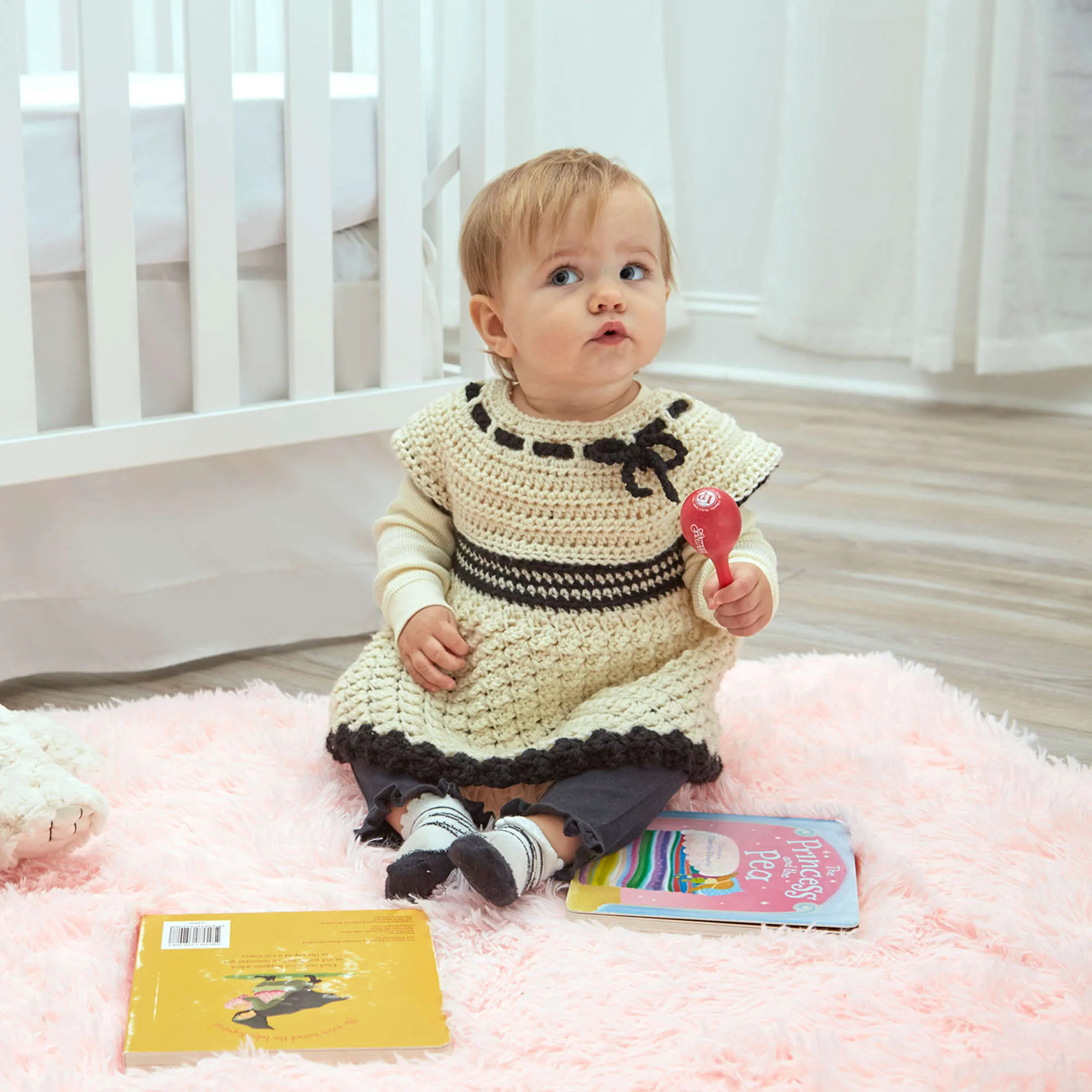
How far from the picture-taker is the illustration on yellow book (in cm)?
72

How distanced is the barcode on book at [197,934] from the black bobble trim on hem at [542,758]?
0.63 feet

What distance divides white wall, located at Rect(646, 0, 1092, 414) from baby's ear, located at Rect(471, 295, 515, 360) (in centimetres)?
194

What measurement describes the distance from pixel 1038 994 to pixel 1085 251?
2089 mm

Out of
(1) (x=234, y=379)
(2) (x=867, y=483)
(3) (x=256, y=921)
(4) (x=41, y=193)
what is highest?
(4) (x=41, y=193)

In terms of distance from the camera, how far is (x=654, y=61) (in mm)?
2969

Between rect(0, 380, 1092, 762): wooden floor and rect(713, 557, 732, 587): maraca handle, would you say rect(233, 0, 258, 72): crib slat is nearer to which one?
rect(0, 380, 1092, 762): wooden floor

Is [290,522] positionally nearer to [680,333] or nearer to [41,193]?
[41,193]

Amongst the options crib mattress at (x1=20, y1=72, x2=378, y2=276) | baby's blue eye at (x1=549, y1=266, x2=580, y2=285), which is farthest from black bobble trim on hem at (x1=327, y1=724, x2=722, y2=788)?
crib mattress at (x1=20, y1=72, x2=378, y2=276)

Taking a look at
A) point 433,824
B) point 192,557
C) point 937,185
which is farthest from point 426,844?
point 937,185

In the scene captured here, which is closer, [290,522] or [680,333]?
[290,522]

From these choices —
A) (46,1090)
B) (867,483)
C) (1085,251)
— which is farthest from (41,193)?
(1085,251)

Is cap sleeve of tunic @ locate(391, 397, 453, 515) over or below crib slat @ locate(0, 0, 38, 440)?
below

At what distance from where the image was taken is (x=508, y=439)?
1.04 metres

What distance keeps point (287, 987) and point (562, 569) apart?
0.38 metres
